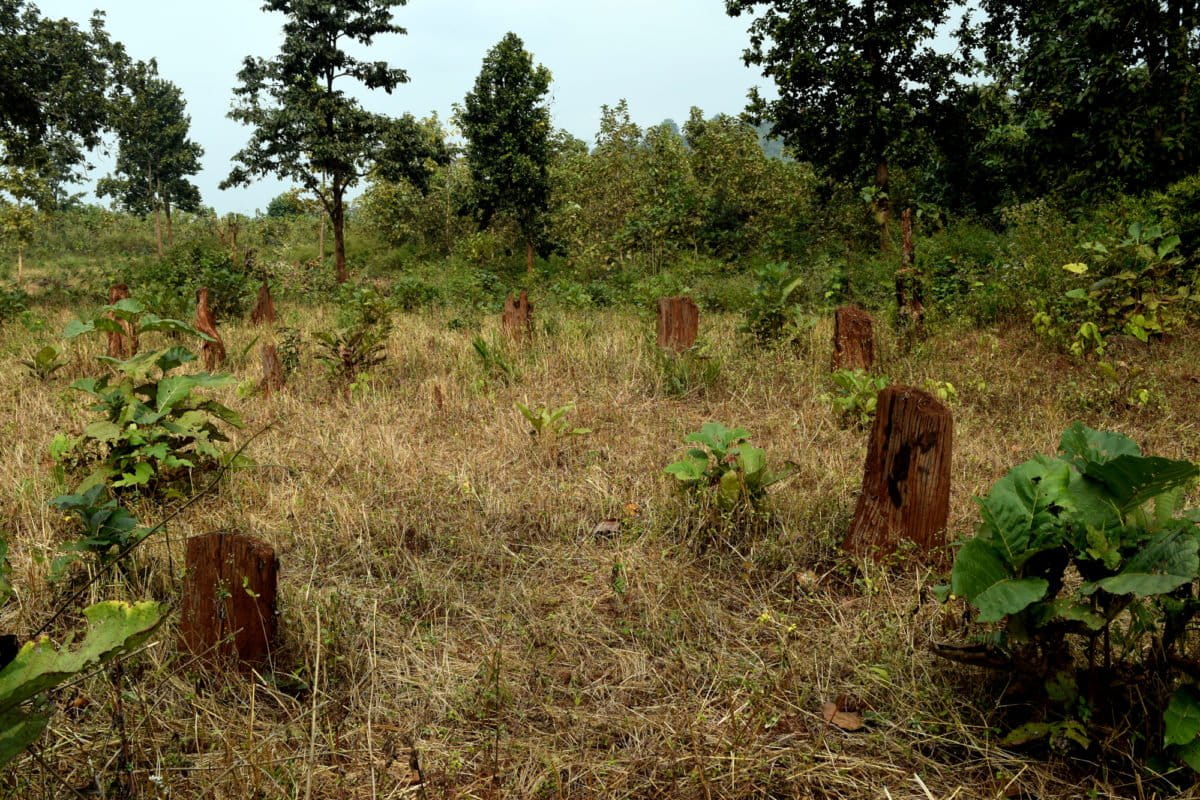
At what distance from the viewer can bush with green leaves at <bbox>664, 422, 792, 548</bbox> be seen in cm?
297

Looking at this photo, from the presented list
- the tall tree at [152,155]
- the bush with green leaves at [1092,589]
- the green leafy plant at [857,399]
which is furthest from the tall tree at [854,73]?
the tall tree at [152,155]

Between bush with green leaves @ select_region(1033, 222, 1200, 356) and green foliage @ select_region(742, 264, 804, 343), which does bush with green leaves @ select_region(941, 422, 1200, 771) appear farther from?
green foliage @ select_region(742, 264, 804, 343)

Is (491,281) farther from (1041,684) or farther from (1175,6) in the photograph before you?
(1041,684)

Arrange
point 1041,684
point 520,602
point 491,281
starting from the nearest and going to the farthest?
1. point 1041,684
2. point 520,602
3. point 491,281

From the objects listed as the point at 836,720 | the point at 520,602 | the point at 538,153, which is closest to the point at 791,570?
the point at 836,720

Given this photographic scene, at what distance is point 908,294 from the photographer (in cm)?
618

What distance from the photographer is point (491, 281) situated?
14.9 meters

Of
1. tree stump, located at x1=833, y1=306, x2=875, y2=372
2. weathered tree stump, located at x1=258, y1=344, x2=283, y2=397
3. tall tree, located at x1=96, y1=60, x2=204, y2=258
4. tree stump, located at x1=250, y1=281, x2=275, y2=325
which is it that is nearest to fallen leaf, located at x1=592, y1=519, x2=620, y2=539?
tree stump, located at x1=833, y1=306, x2=875, y2=372

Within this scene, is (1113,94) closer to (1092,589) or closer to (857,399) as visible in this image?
(857,399)

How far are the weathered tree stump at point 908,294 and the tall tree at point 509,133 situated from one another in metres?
14.2

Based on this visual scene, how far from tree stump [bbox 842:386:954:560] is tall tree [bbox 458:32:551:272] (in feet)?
57.3

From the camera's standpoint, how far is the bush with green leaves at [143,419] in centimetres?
314

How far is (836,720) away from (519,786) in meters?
0.89

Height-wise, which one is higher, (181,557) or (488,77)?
(488,77)
